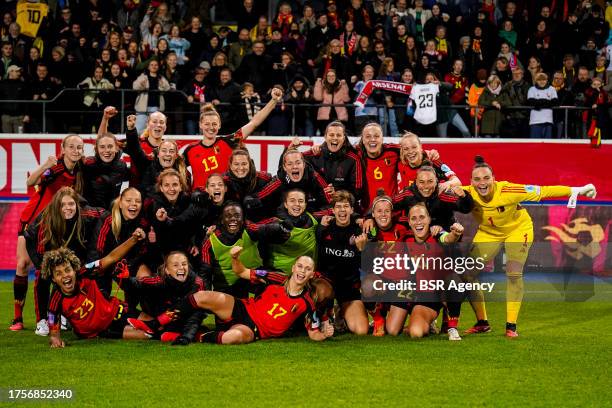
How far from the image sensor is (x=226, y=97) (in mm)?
15305

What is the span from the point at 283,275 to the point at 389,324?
1.19 m

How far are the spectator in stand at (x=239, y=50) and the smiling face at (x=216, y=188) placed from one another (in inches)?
273

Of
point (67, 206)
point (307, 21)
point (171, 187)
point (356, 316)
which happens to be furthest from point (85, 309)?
point (307, 21)

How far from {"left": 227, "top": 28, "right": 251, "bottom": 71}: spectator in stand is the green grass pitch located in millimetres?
7426

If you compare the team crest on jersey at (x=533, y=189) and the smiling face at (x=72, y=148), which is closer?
the team crest on jersey at (x=533, y=189)

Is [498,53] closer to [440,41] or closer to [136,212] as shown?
[440,41]

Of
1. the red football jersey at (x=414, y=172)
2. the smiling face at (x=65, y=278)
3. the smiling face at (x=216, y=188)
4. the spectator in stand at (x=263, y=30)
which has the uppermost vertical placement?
the spectator in stand at (x=263, y=30)

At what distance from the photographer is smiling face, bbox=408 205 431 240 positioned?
30.5ft

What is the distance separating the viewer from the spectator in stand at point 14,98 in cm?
1545

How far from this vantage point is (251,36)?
681 inches

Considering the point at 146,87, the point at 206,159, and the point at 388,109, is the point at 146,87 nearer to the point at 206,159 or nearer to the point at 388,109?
the point at 388,109

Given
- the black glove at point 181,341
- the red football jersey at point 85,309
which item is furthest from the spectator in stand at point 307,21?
the black glove at point 181,341

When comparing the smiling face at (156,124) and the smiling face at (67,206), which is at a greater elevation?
the smiling face at (156,124)

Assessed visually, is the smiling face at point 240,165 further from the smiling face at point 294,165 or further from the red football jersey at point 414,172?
the red football jersey at point 414,172
